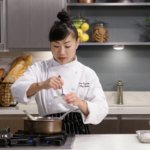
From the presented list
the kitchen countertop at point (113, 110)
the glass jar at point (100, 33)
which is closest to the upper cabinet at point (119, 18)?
the glass jar at point (100, 33)

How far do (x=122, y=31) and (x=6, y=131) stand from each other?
7.43 ft

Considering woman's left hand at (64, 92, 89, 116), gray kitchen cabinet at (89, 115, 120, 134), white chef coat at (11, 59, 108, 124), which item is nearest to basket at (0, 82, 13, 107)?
gray kitchen cabinet at (89, 115, 120, 134)

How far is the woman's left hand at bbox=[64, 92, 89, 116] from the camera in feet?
6.25

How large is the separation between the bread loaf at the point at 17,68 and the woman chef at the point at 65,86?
125 centimetres

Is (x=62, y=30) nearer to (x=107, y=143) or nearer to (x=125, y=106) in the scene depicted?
(x=107, y=143)

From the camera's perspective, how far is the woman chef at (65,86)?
6.74 feet

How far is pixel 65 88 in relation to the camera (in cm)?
227

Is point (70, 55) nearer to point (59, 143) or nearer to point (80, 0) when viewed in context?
point (59, 143)

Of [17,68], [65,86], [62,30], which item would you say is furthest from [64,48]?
[17,68]

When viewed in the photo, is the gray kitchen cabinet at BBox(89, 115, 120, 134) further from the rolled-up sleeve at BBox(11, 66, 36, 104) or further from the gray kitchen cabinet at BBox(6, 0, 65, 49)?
the rolled-up sleeve at BBox(11, 66, 36, 104)

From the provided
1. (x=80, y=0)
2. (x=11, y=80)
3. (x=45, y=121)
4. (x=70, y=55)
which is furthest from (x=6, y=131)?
(x=80, y=0)

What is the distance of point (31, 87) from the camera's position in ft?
6.77

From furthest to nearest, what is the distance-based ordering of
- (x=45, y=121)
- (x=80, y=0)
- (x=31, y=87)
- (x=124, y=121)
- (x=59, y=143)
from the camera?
1. (x=80, y=0)
2. (x=124, y=121)
3. (x=31, y=87)
4. (x=45, y=121)
5. (x=59, y=143)

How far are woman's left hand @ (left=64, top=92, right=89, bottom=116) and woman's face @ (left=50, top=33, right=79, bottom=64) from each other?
26 centimetres
